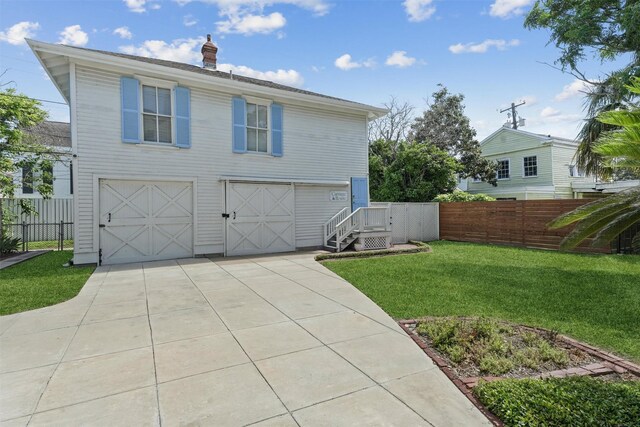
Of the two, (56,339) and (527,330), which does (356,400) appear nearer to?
(527,330)

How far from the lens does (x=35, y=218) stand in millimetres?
14164

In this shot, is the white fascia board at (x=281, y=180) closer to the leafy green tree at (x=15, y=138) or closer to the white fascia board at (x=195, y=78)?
the white fascia board at (x=195, y=78)

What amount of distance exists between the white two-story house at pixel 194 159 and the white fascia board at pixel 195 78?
27mm

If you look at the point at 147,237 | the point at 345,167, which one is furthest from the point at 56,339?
the point at 345,167

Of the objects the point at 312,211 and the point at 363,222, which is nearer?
the point at 363,222

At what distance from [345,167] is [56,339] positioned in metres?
9.66

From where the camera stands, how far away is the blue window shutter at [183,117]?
9.18 meters

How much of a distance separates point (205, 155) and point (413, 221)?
865 cm

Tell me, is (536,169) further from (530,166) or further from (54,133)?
(54,133)

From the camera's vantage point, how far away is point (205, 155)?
9617mm

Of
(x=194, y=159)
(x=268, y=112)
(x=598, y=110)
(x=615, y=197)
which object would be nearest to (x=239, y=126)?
(x=268, y=112)

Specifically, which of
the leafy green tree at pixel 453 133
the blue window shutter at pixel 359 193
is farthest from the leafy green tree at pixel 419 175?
the blue window shutter at pixel 359 193

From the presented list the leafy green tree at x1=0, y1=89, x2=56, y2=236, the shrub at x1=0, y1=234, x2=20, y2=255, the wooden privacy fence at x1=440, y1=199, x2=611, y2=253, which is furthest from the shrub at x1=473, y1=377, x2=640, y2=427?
the leafy green tree at x1=0, y1=89, x2=56, y2=236

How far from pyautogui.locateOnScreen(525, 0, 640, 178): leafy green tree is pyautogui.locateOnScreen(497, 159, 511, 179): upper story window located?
40.1 ft
